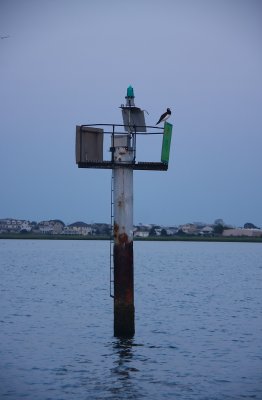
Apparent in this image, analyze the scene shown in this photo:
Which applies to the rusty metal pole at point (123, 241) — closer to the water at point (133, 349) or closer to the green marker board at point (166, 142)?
the green marker board at point (166, 142)

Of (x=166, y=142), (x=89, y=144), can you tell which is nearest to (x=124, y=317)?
(x=89, y=144)

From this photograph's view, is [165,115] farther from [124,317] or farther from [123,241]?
[124,317]

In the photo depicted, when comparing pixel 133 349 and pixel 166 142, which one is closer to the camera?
pixel 166 142

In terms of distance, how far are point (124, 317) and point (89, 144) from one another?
179 inches

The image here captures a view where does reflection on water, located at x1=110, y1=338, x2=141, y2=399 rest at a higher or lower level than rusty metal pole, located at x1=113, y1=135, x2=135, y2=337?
lower

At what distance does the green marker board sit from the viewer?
70.0 ft

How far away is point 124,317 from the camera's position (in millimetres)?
20984

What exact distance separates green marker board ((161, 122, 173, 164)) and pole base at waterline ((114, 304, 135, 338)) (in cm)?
393

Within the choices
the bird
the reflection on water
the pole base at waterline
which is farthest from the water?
the bird

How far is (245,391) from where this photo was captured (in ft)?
57.7

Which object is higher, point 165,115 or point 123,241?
point 165,115

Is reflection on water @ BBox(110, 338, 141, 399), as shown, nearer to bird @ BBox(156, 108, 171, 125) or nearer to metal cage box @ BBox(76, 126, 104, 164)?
metal cage box @ BBox(76, 126, 104, 164)

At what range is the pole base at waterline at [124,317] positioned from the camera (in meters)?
20.8

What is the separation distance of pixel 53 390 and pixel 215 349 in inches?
300
